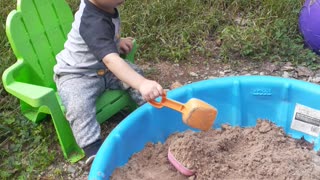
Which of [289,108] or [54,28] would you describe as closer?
[289,108]

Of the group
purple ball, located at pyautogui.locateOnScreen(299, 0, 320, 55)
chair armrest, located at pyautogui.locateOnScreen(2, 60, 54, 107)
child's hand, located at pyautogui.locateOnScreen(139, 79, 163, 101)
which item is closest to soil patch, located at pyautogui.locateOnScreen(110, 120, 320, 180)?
child's hand, located at pyautogui.locateOnScreen(139, 79, 163, 101)

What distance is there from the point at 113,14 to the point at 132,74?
29 cm

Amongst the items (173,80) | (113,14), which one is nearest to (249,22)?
(173,80)

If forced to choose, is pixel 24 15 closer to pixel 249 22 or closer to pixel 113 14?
pixel 113 14

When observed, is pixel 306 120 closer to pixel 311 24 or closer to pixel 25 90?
pixel 311 24

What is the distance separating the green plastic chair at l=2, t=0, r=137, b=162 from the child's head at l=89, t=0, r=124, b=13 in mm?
304

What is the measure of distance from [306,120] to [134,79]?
61cm

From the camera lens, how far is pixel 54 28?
6.00ft

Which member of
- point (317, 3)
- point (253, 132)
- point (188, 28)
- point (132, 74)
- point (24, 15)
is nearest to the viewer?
point (132, 74)

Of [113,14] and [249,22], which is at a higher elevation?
[113,14]

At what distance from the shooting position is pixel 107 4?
151 cm

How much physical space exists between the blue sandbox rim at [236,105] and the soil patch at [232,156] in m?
0.05

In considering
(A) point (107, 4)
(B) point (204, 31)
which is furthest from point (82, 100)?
(B) point (204, 31)

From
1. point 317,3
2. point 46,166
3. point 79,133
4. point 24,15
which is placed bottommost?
point 46,166
